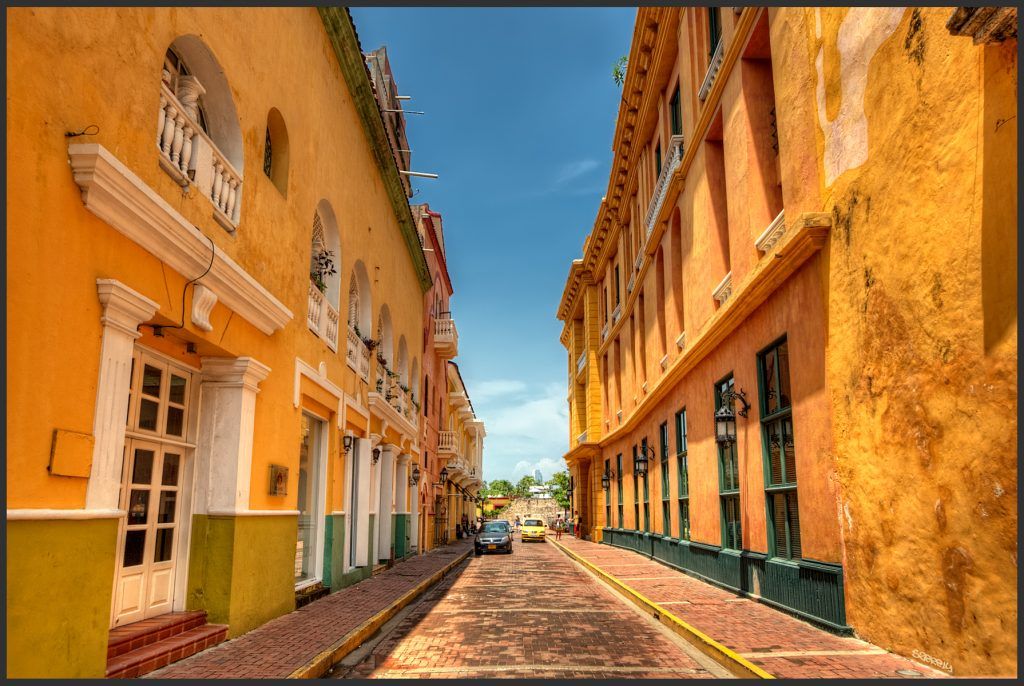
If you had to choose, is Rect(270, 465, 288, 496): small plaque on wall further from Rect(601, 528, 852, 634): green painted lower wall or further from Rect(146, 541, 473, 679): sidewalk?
Rect(601, 528, 852, 634): green painted lower wall

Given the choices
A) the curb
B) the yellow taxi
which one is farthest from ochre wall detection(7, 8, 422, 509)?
the yellow taxi

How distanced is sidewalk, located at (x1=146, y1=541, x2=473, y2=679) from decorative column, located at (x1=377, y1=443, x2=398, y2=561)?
5.69 meters

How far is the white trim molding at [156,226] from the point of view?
5523mm

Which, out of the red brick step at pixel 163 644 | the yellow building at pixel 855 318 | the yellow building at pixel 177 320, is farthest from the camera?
the red brick step at pixel 163 644

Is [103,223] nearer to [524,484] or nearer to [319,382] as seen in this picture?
[319,382]

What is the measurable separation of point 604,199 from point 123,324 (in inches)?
958

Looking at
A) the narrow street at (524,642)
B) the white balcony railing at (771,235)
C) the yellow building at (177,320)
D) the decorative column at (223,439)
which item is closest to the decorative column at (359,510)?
the yellow building at (177,320)

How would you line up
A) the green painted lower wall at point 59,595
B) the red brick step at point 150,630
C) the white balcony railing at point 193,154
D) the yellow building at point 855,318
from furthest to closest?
the white balcony railing at point 193,154, the red brick step at point 150,630, the yellow building at point 855,318, the green painted lower wall at point 59,595

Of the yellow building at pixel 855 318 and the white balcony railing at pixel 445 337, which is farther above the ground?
the white balcony railing at pixel 445 337

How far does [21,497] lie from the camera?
16.0ft

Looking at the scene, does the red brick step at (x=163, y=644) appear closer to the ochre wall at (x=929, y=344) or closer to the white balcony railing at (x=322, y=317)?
the white balcony railing at (x=322, y=317)

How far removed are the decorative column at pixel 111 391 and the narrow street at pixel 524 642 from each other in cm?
309

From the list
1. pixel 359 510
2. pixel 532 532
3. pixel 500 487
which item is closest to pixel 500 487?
pixel 500 487

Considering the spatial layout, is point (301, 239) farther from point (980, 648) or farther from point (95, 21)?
point (980, 648)
